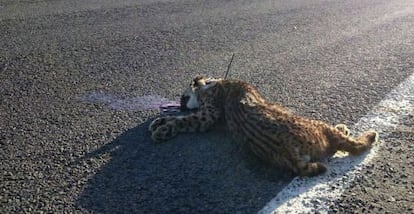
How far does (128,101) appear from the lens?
5.24 m

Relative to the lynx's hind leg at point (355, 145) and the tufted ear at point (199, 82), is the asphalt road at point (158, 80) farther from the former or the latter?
the tufted ear at point (199, 82)

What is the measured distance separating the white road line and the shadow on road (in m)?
0.08

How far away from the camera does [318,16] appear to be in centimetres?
932

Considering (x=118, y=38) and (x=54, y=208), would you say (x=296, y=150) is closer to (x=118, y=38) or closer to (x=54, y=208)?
(x=54, y=208)

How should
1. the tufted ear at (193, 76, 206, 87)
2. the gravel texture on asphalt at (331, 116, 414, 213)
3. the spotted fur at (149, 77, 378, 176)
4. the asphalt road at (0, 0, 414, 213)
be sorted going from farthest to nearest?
the tufted ear at (193, 76, 206, 87), the spotted fur at (149, 77, 378, 176), the asphalt road at (0, 0, 414, 213), the gravel texture on asphalt at (331, 116, 414, 213)

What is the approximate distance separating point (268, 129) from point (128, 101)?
5.79 feet

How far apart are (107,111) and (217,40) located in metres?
2.89

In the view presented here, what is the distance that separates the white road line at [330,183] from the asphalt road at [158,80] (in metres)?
0.08

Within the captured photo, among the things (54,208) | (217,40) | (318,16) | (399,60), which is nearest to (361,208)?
(54,208)

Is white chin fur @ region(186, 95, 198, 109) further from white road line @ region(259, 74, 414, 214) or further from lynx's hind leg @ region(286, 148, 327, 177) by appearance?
lynx's hind leg @ region(286, 148, 327, 177)

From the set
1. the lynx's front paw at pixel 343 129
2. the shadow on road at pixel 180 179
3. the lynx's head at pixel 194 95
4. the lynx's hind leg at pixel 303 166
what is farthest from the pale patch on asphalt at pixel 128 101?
the lynx's hind leg at pixel 303 166

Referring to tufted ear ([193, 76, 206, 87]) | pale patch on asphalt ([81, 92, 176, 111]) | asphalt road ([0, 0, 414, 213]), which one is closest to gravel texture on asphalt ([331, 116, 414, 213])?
asphalt road ([0, 0, 414, 213])

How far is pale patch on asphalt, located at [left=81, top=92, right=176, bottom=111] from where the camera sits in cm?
509

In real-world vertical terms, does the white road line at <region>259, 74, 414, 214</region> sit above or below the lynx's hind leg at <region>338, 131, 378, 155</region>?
below
